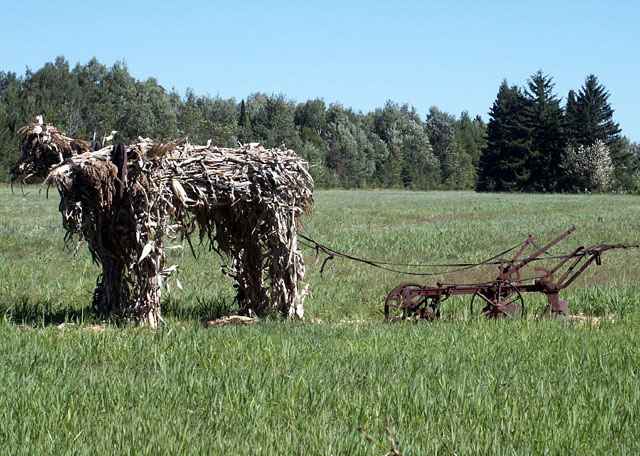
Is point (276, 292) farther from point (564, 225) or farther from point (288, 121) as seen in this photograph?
point (288, 121)

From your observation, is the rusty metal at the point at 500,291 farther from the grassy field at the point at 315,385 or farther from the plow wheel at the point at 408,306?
the grassy field at the point at 315,385

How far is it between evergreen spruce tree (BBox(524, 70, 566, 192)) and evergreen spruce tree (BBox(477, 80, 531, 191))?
0.88 meters

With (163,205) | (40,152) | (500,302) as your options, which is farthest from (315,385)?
(500,302)

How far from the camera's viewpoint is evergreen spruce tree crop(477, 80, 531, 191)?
77812mm

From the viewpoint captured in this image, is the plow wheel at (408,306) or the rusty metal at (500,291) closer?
the rusty metal at (500,291)

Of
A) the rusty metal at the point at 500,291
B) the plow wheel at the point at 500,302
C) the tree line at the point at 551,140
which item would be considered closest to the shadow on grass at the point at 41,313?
the rusty metal at the point at 500,291

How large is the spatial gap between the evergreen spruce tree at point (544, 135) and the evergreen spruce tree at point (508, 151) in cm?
88

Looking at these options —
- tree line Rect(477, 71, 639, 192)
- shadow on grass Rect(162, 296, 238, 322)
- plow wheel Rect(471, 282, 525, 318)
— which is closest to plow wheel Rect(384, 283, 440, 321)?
plow wheel Rect(471, 282, 525, 318)

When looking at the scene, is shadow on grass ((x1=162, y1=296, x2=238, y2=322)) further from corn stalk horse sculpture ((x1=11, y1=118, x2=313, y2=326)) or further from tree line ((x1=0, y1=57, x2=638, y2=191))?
tree line ((x1=0, y1=57, x2=638, y2=191))

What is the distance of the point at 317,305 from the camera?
413 inches

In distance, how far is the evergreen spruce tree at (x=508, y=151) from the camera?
7781cm

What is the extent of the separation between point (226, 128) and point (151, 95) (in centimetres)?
1362

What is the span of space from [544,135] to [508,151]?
4.62 m

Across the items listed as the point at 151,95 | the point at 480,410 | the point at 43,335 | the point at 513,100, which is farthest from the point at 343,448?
the point at 151,95
